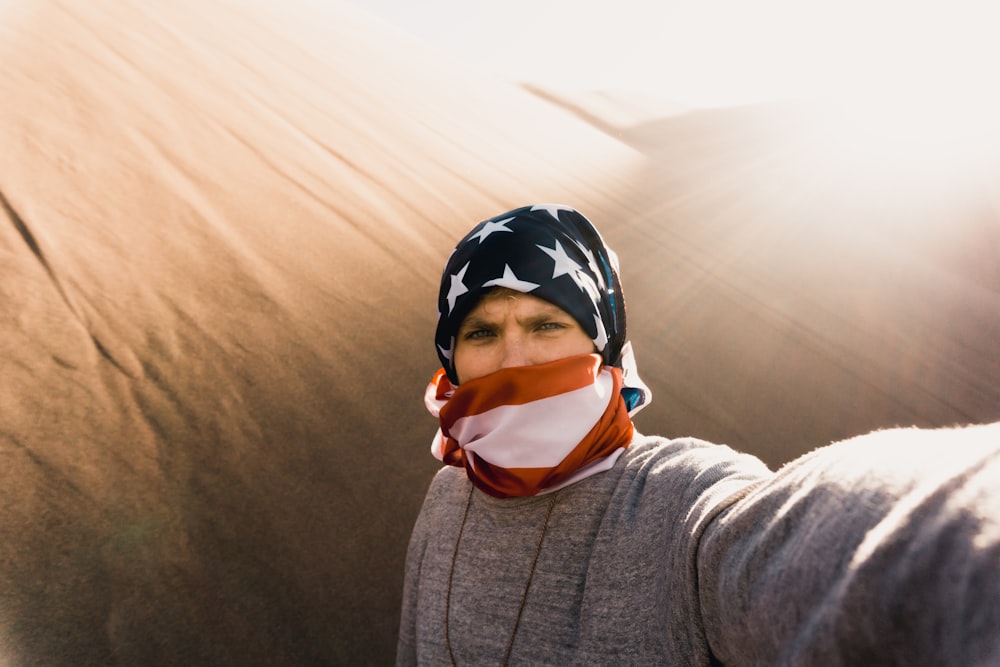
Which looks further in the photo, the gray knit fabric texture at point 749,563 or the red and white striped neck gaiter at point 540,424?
the red and white striped neck gaiter at point 540,424

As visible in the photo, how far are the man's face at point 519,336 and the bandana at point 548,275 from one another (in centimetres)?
3

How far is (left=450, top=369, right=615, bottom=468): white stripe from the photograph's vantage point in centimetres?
127

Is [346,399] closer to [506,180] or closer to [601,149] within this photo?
[506,180]

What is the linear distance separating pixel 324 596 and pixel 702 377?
354 centimetres

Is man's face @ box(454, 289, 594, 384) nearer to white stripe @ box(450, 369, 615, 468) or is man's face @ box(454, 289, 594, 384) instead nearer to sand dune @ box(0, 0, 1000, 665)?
white stripe @ box(450, 369, 615, 468)

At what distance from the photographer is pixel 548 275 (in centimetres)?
149

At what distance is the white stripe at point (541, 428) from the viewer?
1272mm

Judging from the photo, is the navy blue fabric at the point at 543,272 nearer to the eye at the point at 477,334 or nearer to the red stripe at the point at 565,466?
the eye at the point at 477,334

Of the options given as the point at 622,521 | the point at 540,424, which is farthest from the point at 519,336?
the point at 622,521

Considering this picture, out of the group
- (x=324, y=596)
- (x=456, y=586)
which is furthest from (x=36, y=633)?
(x=456, y=586)

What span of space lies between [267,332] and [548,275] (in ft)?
8.34

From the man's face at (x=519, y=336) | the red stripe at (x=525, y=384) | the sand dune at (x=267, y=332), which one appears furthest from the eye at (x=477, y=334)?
the sand dune at (x=267, y=332)

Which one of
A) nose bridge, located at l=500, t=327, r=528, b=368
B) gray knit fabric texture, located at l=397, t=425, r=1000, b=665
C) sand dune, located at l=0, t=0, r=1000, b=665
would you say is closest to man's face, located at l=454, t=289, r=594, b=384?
nose bridge, located at l=500, t=327, r=528, b=368

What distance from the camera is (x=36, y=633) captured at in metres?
1.82
